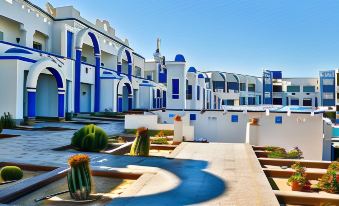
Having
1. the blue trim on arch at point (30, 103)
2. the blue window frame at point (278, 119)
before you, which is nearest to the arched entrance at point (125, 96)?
the blue trim on arch at point (30, 103)

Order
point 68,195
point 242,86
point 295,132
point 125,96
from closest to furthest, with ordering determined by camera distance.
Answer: point 68,195 < point 295,132 < point 125,96 < point 242,86

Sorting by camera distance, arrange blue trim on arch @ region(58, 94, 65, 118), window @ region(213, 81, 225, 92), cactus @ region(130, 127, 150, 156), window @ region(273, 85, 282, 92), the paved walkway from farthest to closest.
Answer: window @ region(273, 85, 282, 92), window @ region(213, 81, 225, 92), blue trim on arch @ region(58, 94, 65, 118), cactus @ region(130, 127, 150, 156), the paved walkway

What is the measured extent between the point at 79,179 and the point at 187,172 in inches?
141

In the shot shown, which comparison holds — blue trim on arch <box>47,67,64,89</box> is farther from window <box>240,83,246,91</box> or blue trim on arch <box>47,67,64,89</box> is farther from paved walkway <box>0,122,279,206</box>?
window <box>240,83,246,91</box>

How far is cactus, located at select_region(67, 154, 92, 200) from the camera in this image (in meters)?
6.94

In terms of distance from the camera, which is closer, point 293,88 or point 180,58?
point 180,58

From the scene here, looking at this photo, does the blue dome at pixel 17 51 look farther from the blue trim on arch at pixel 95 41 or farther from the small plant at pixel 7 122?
the blue trim on arch at pixel 95 41

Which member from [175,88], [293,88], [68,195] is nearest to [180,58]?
[175,88]

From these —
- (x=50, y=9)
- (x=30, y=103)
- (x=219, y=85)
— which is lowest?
(x=30, y=103)

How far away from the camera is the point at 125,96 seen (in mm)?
44750

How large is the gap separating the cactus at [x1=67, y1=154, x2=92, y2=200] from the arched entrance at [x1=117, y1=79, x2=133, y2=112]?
29315mm

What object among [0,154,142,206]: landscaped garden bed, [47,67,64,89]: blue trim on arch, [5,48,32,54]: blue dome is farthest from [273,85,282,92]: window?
[0,154,142,206]: landscaped garden bed

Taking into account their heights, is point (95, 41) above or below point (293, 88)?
above

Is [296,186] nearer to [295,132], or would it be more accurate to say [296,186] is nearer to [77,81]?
[295,132]
